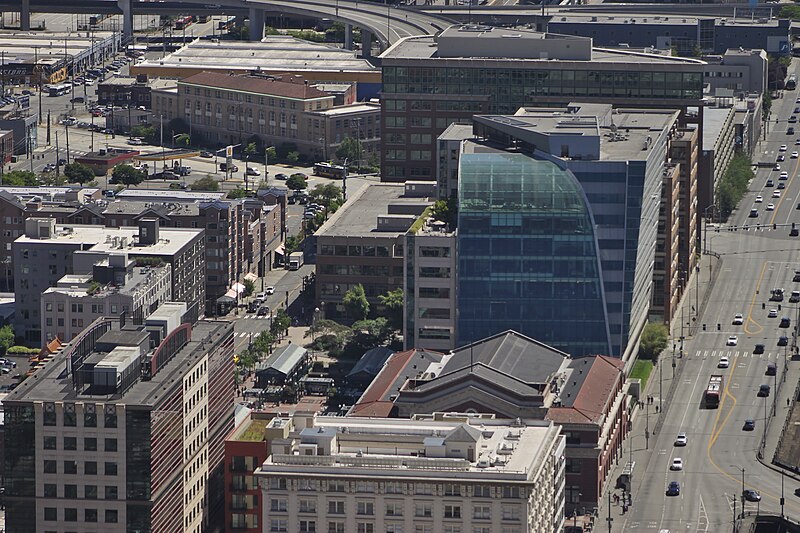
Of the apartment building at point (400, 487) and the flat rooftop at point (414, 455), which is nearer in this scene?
the apartment building at point (400, 487)

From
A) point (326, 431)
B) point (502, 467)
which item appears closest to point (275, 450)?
point (326, 431)

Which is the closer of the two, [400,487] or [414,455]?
[400,487]

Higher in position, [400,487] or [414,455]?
[414,455]

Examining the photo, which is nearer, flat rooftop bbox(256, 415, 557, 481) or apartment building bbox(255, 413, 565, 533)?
apartment building bbox(255, 413, 565, 533)

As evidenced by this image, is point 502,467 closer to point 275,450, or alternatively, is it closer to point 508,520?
point 508,520
